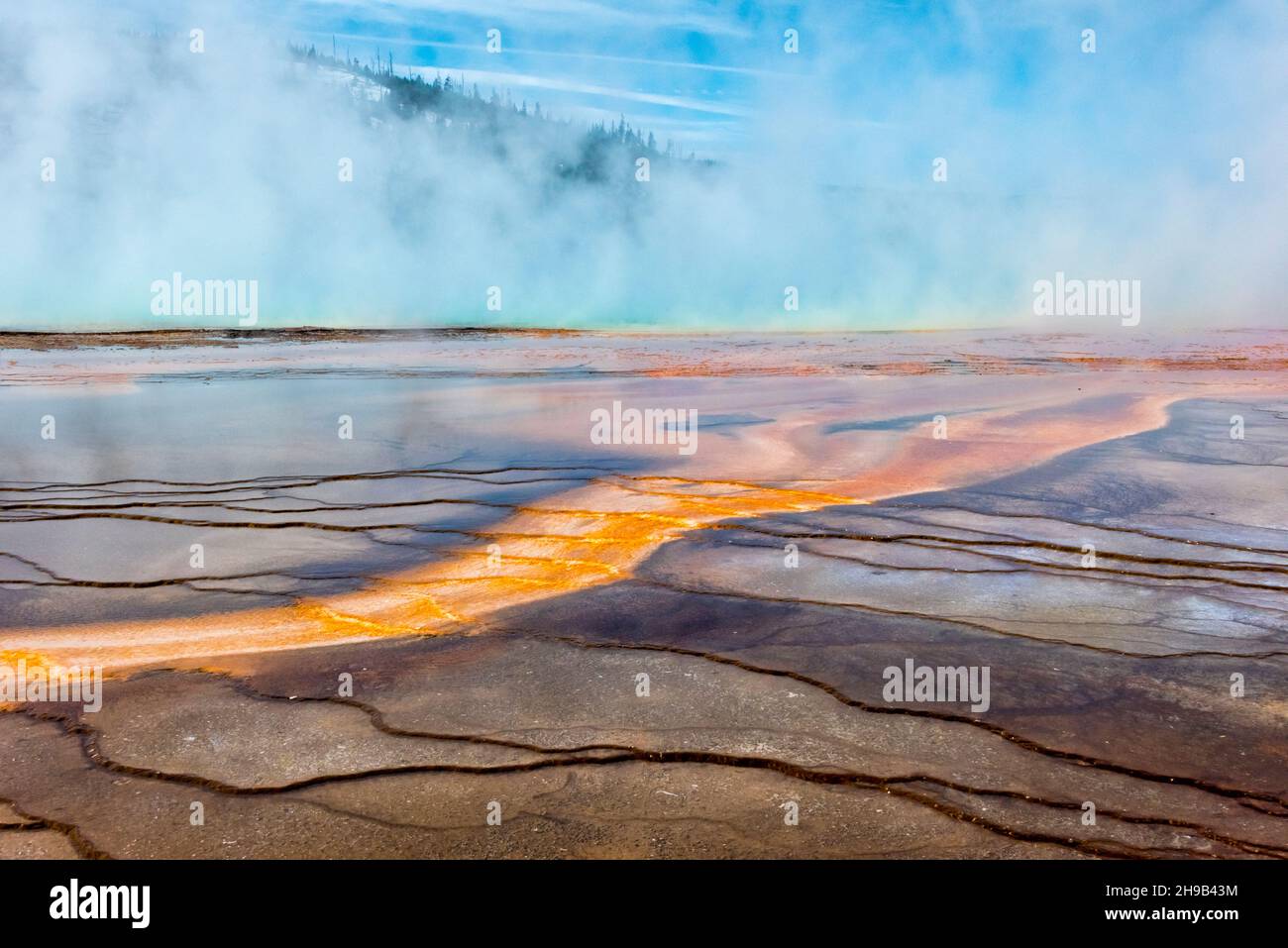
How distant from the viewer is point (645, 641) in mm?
4383

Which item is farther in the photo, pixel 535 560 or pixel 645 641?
pixel 535 560

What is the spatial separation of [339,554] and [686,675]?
2.77 metres

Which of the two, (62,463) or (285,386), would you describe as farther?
(285,386)

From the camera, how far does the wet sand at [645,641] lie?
2.89 m

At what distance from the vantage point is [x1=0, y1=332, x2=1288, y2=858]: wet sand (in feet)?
9.48

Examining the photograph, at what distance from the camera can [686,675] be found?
3959mm

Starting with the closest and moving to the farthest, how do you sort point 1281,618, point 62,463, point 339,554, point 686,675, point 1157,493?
point 686,675 → point 1281,618 → point 339,554 → point 1157,493 → point 62,463

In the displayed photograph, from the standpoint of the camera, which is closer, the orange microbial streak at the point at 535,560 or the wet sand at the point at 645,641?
the wet sand at the point at 645,641

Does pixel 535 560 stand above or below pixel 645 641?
above

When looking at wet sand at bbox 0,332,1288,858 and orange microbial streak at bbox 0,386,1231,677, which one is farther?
orange microbial streak at bbox 0,386,1231,677

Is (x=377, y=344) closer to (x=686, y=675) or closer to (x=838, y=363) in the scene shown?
(x=838, y=363)
